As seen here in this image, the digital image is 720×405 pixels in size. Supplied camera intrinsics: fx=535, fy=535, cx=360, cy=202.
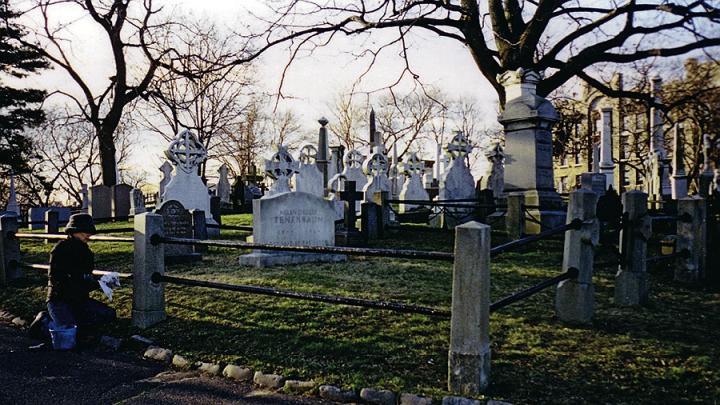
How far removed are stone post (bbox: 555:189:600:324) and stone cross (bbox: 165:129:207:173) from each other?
12.2 meters

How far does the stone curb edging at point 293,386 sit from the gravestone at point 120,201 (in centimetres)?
2023

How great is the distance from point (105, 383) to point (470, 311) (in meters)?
3.13

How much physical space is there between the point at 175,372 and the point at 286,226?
205 inches

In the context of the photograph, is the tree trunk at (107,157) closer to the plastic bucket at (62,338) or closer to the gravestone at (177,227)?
the gravestone at (177,227)

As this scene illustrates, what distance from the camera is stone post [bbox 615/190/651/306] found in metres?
6.43

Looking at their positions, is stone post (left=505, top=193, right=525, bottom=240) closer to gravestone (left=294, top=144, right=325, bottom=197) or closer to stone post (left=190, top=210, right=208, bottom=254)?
stone post (left=190, top=210, right=208, bottom=254)

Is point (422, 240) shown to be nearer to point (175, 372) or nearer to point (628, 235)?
point (628, 235)

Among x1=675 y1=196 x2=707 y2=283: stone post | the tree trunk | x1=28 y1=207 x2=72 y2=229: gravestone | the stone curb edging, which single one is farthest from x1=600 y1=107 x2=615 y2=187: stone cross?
the stone curb edging

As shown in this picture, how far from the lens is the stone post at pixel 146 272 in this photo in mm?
6031

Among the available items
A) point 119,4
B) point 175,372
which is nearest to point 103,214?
point 119,4

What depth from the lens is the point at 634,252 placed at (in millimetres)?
6520

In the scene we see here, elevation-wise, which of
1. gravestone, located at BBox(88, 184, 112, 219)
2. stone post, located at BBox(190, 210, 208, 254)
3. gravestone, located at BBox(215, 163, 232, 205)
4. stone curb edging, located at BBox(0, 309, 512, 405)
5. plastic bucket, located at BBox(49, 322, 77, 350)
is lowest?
stone curb edging, located at BBox(0, 309, 512, 405)

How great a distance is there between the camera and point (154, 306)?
610 centimetres

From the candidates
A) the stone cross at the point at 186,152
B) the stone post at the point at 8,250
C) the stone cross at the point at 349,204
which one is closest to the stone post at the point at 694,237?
the stone cross at the point at 349,204
